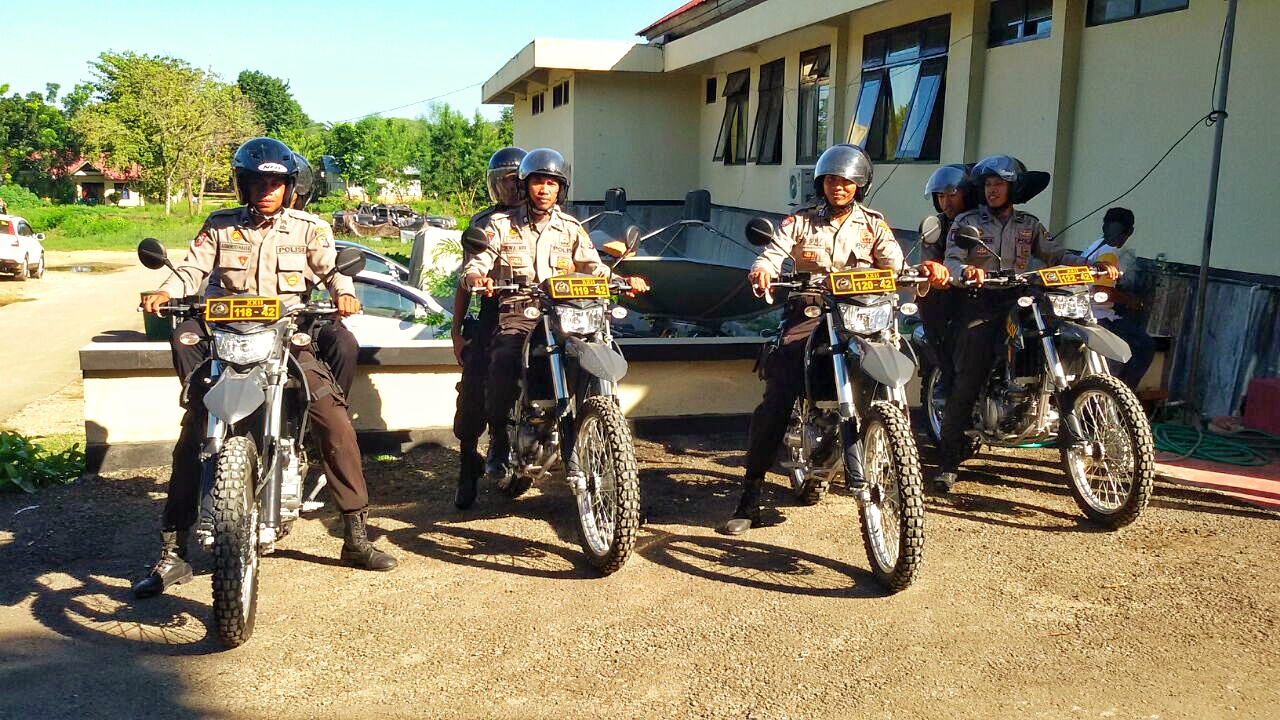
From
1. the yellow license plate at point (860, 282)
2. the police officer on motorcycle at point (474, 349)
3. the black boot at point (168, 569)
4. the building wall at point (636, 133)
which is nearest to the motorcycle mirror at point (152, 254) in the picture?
the black boot at point (168, 569)

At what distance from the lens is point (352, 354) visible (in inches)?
223

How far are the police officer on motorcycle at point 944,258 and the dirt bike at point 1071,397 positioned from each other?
54cm

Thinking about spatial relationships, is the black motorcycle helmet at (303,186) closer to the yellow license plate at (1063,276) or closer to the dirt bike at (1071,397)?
the dirt bike at (1071,397)

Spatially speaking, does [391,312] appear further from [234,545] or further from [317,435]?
[234,545]

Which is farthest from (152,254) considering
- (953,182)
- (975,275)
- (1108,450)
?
(953,182)

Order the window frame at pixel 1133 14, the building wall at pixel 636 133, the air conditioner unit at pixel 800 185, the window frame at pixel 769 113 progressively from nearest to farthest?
the window frame at pixel 1133 14, the air conditioner unit at pixel 800 185, the window frame at pixel 769 113, the building wall at pixel 636 133

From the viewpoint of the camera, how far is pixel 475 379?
20.6ft

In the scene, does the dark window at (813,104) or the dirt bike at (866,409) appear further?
the dark window at (813,104)

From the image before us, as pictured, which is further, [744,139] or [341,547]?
[744,139]

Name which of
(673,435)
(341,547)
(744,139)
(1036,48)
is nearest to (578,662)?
(341,547)

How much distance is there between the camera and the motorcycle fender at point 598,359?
5332mm

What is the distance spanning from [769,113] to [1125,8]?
9.51m

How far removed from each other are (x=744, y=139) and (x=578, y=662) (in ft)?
56.6

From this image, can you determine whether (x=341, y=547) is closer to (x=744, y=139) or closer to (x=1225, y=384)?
(x=1225, y=384)
